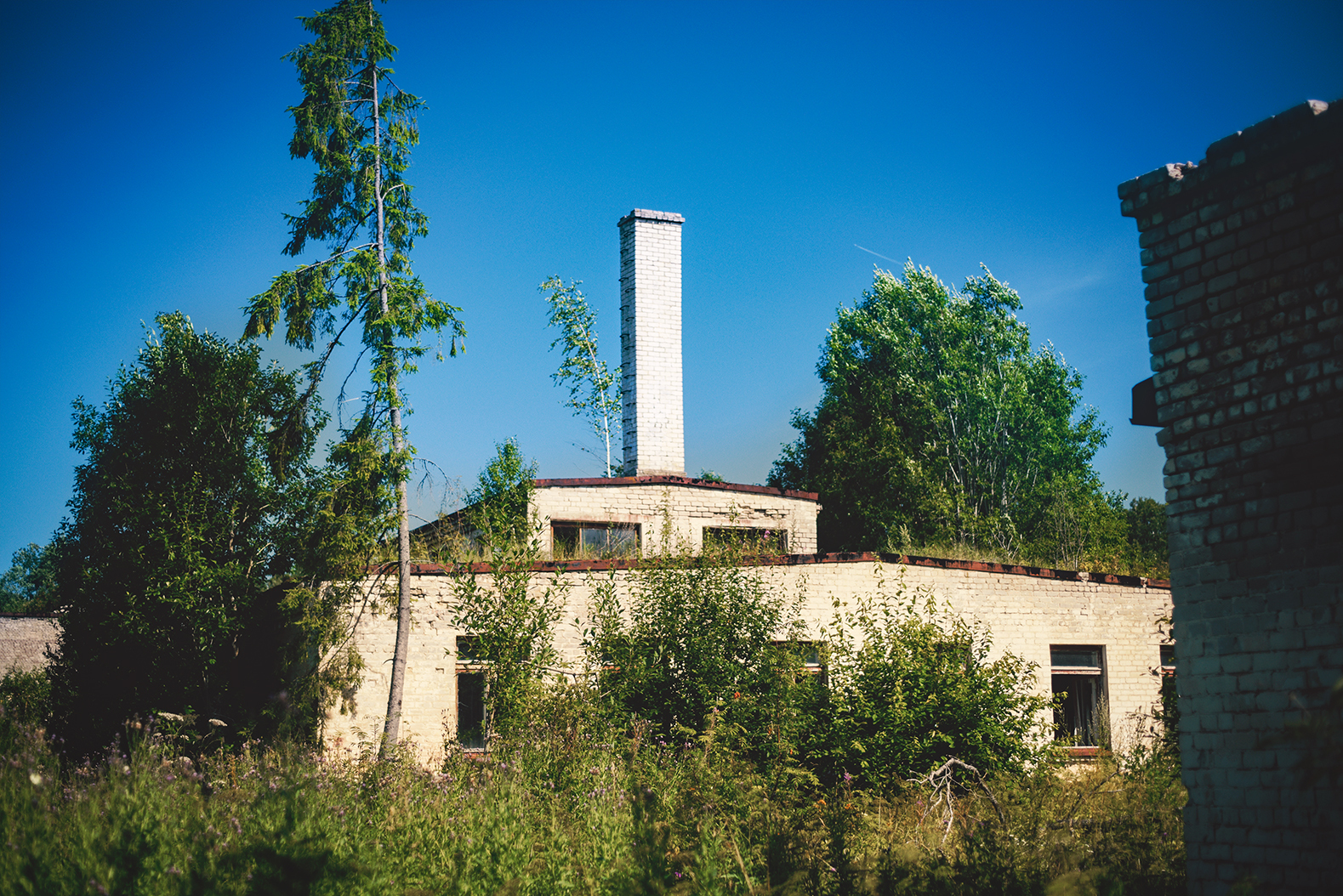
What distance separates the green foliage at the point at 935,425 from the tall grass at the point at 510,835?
73.6 ft

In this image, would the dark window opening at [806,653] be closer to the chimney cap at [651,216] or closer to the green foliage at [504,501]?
the green foliage at [504,501]

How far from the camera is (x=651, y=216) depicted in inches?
763

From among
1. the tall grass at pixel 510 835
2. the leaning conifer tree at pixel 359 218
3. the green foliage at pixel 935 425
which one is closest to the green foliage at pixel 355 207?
the leaning conifer tree at pixel 359 218

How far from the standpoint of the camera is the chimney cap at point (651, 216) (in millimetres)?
19328

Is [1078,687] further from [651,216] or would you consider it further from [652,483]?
[651,216]

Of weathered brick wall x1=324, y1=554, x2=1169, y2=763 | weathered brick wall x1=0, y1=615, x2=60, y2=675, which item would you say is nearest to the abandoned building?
weathered brick wall x1=324, y1=554, x2=1169, y2=763

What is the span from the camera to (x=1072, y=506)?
31844mm

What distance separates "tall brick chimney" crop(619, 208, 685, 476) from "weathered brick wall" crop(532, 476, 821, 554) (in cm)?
68

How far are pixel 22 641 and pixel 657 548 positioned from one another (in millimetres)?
24734

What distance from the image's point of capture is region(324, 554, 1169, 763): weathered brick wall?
13.6 meters

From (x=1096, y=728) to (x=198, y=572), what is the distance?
14.0m

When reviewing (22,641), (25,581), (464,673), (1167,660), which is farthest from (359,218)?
(25,581)

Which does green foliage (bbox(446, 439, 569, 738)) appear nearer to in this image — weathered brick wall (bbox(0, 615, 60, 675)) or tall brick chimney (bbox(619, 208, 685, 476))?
tall brick chimney (bbox(619, 208, 685, 476))

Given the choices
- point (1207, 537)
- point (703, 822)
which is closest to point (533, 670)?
point (703, 822)
